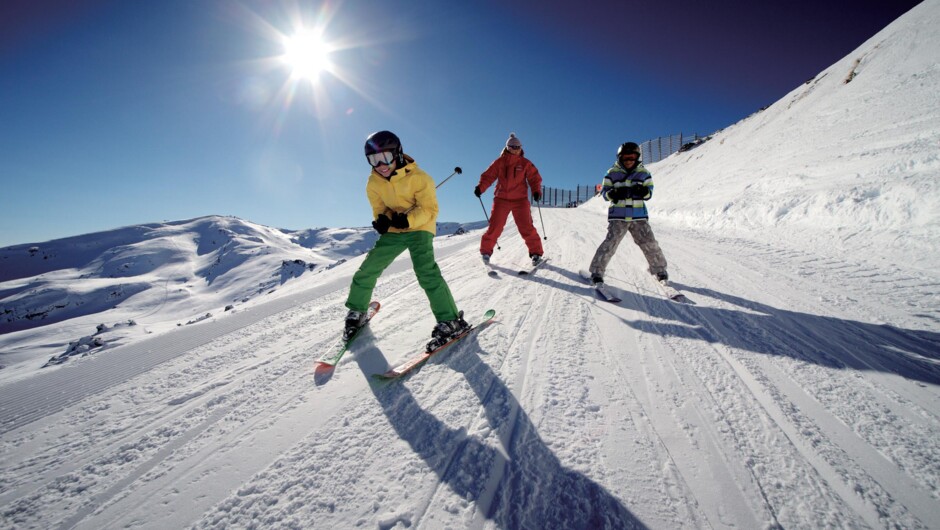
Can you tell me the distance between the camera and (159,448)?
65.2 inches

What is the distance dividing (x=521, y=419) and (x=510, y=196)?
4.70 m

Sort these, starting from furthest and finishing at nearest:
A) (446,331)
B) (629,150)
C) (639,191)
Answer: (629,150) < (639,191) < (446,331)

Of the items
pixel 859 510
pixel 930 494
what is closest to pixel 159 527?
pixel 859 510

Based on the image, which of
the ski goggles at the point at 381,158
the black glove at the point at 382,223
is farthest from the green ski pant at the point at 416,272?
the ski goggles at the point at 381,158

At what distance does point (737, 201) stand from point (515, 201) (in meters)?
8.63

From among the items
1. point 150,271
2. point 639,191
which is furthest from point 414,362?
point 150,271

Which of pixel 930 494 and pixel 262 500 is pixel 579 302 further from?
pixel 262 500

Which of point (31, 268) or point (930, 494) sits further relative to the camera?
point (31, 268)

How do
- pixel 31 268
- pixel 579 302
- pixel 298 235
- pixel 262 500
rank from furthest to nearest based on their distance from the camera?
pixel 298 235, pixel 31 268, pixel 579 302, pixel 262 500

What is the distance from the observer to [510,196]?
587 cm

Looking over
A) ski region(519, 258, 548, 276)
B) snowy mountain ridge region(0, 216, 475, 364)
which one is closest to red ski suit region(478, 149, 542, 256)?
ski region(519, 258, 548, 276)

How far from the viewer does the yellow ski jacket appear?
3.06 metres

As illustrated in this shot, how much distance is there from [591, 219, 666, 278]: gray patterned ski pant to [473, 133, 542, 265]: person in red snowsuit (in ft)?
5.55

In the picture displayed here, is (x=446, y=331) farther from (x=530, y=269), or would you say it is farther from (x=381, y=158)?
(x=530, y=269)
